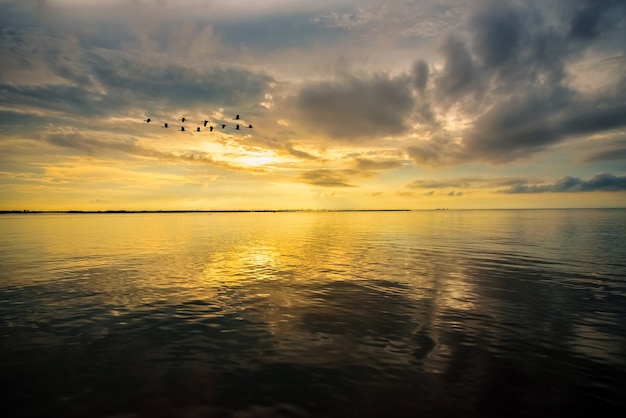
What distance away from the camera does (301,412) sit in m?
9.72

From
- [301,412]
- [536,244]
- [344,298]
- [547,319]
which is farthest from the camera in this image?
[536,244]

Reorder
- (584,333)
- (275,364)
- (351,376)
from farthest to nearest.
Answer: (584,333), (275,364), (351,376)

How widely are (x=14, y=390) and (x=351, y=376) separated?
1128 cm

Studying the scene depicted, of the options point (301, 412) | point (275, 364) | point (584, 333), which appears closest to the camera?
point (301, 412)

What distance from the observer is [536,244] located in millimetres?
52656

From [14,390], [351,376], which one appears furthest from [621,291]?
[14,390]

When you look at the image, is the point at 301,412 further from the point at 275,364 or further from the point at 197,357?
the point at 197,357

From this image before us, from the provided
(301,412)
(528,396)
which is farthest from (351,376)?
(528,396)

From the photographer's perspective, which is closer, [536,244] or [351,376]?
[351,376]

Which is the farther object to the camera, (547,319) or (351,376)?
(547,319)

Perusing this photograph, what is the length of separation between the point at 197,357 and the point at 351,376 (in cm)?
627

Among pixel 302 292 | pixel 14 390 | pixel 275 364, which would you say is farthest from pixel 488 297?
pixel 14 390

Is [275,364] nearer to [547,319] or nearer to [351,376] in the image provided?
[351,376]

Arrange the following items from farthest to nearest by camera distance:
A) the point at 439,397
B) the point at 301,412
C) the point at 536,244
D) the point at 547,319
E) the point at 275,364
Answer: the point at 536,244 < the point at 547,319 < the point at 275,364 < the point at 439,397 < the point at 301,412
